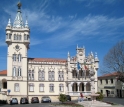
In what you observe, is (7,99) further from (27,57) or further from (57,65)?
(57,65)

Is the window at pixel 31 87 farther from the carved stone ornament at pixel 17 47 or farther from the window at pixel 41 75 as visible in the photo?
the carved stone ornament at pixel 17 47

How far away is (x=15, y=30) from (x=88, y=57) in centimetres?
2208

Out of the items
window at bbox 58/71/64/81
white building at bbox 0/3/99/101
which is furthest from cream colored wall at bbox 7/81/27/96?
window at bbox 58/71/64/81

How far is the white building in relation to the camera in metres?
57.6

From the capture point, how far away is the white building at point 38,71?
189ft

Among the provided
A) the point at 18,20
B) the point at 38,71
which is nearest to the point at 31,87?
the point at 38,71

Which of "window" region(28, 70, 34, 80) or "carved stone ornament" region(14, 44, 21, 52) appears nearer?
"carved stone ornament" region(14, 44, 21, 52)

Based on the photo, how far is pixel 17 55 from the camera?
192 ft

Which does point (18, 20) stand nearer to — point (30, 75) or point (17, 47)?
point (17, 47)

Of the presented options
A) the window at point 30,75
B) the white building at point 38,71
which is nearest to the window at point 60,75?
the white building at point 38,71

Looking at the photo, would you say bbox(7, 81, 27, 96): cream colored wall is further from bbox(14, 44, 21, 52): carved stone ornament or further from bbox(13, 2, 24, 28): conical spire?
bbox(13, 2, 24, 28): conical spire

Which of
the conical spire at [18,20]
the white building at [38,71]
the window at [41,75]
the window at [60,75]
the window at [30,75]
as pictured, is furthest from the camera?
the window at [60,75]

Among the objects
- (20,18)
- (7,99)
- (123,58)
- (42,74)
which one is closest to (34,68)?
(42,74)

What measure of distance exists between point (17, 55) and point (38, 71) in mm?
7330
